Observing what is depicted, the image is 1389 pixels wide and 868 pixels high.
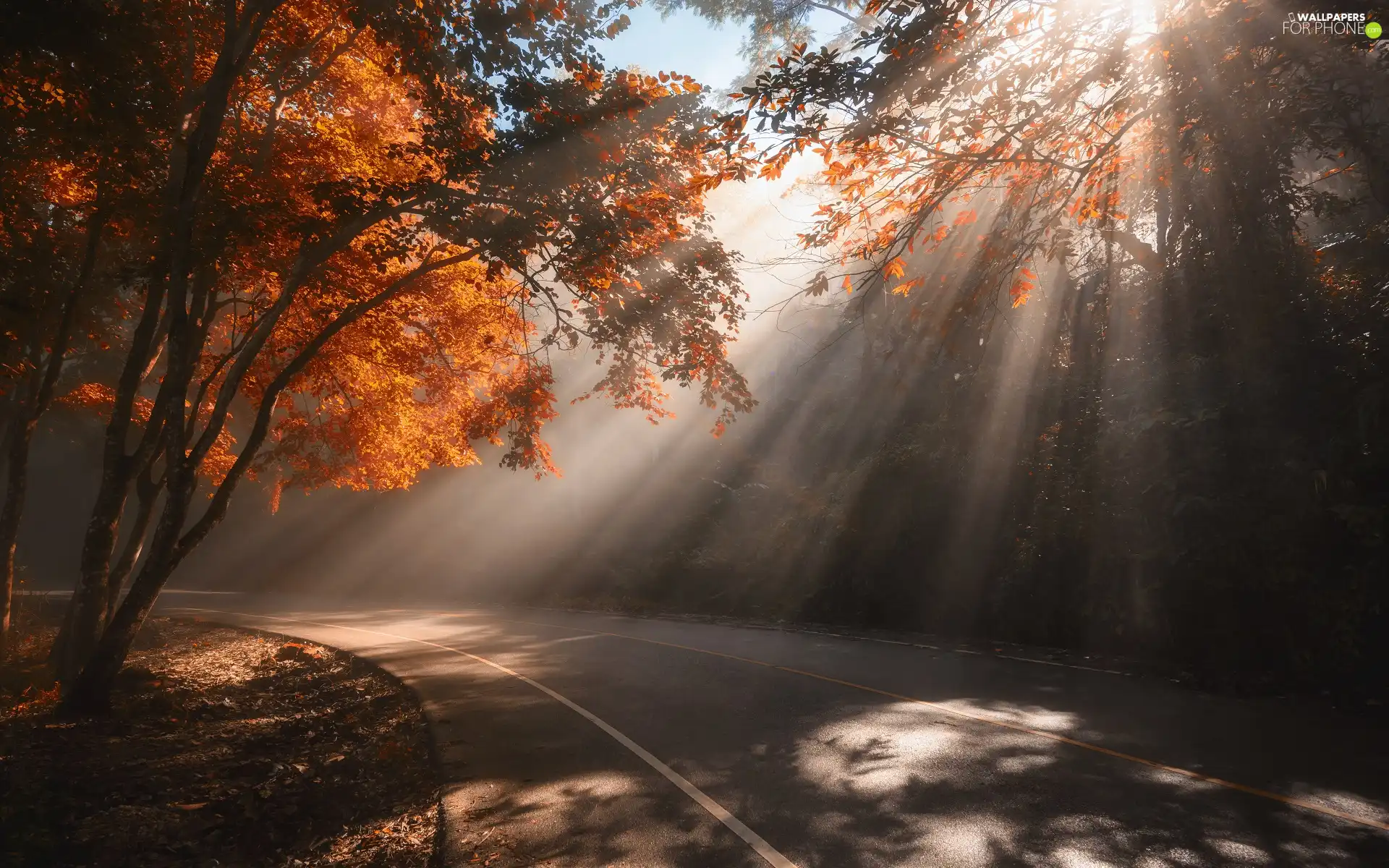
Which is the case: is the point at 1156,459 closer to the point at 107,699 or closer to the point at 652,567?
the point at 107,699

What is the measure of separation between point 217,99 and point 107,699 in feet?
25.0

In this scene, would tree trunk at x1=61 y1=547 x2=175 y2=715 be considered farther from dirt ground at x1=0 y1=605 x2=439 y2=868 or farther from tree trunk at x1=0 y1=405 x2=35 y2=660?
tree trunk at x1=0 y1=405 x2=35 y2=660

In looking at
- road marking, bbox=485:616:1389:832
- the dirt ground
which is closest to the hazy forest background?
the dirt ground

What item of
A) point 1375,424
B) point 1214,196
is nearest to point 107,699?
point 1375,424

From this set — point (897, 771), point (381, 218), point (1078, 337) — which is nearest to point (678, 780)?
point (897, 771)

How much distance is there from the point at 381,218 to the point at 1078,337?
1481 centimetres

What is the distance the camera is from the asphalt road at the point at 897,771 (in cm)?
495

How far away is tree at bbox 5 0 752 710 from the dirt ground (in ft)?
4.04

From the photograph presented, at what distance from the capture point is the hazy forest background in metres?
8.24

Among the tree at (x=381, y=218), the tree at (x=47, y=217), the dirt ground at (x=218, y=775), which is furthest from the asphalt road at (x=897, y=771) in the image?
the tree at (x=47, y=217)

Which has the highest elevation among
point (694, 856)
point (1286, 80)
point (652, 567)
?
point (1286, 80)

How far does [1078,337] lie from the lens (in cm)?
1791

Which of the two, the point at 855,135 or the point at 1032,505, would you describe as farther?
the point at 1032,505

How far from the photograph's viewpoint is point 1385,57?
10078 mm
